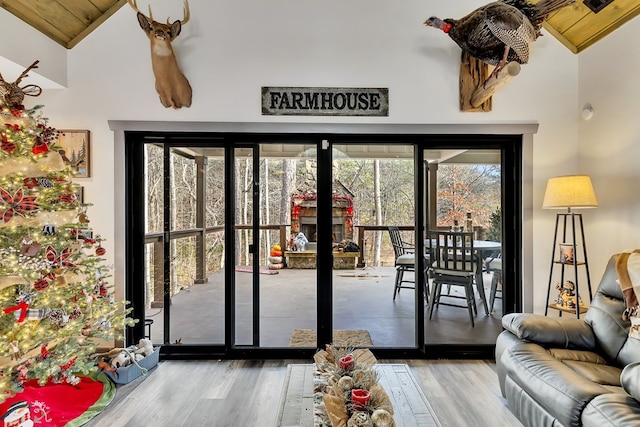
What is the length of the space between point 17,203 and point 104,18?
79.1 inches

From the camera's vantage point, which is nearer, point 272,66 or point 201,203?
point 272,66

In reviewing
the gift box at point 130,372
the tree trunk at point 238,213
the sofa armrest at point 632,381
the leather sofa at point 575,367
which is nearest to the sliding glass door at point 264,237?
the tree trunk at point 238,213

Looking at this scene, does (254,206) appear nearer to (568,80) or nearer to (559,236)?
(559,236)

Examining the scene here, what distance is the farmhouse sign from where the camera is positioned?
127 inches

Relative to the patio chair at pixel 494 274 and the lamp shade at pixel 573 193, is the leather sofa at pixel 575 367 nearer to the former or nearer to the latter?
the lamp shade at pixel 573 193

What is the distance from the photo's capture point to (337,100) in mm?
3232

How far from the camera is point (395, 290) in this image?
4.64 meters

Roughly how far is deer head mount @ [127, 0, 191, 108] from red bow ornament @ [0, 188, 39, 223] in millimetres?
1395

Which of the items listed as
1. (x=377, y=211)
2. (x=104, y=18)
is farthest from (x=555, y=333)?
(x=104, y=18)

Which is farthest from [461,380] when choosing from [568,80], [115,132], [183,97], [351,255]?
[115,132]

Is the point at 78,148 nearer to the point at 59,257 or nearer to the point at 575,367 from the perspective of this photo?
the point at 59,257

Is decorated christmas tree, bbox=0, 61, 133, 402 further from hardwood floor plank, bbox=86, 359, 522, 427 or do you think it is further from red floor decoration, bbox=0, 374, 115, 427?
hardwood floor plank, bbox=86, 359, 522, 427

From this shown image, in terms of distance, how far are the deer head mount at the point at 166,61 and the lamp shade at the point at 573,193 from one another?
3428mm

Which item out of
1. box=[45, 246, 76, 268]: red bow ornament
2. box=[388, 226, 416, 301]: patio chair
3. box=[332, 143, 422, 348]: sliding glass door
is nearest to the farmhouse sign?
box=[332, 143, 422, 348]: sliding glass door
